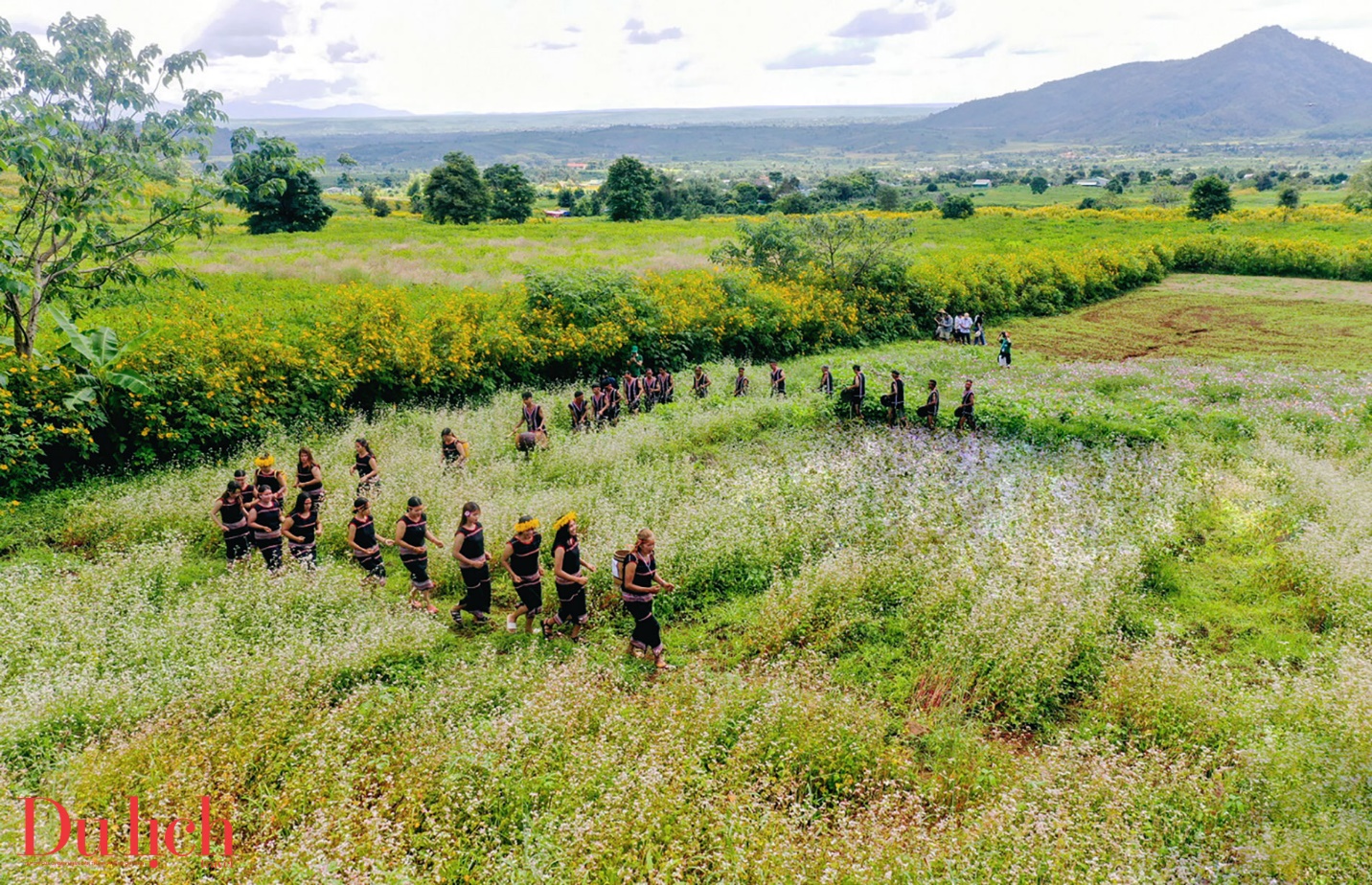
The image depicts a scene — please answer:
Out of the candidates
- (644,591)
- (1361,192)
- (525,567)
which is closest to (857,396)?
(644,591)

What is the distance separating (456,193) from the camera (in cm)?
6650

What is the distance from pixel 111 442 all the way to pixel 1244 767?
1751 cm

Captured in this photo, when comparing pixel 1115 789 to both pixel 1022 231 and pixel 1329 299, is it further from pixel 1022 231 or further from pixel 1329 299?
pixel 1022 231

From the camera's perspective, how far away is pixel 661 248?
141 feet

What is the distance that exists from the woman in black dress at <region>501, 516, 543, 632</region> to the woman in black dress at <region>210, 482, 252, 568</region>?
4.22 m

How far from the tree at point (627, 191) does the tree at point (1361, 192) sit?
58.8 metres

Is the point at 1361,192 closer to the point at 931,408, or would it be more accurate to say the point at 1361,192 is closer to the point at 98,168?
the point at 931,408

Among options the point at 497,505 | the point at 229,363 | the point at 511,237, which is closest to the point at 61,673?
the point at 497,505

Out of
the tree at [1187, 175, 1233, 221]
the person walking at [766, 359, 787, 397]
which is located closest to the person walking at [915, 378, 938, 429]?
the person walking at [766, 359, 787, 397]

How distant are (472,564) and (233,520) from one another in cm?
399

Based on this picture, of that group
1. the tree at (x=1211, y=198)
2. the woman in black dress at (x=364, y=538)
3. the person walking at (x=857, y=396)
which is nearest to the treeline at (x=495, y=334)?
the woman in black dress at (x=364, y=538)

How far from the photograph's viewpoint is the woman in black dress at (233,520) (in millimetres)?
10438

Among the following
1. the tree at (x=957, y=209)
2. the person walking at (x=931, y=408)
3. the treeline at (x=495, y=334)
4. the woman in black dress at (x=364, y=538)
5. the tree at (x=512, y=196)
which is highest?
the tree at (x=512, y=196)

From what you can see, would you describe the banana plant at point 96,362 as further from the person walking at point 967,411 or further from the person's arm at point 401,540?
the person walking at point 967,411
